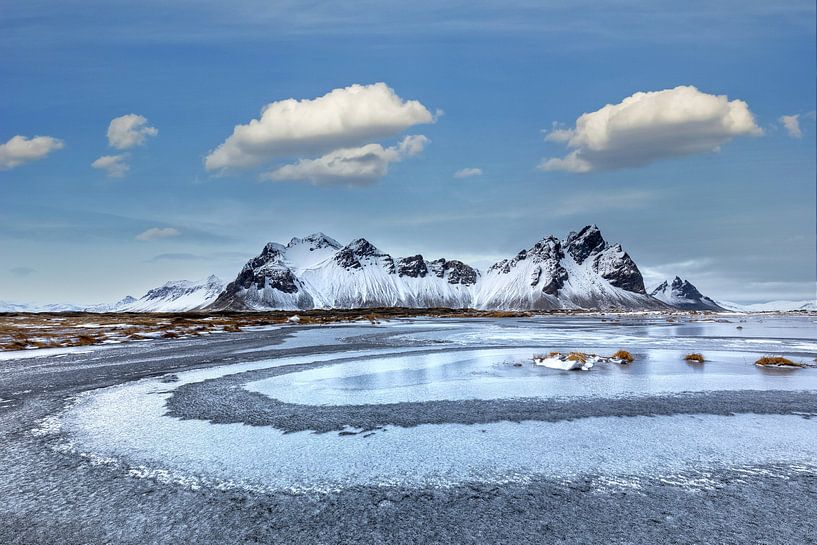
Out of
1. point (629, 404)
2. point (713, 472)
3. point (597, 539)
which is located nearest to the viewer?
point (597, 539)

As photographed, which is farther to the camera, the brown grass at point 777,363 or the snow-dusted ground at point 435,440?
the brown grass at point 777,363

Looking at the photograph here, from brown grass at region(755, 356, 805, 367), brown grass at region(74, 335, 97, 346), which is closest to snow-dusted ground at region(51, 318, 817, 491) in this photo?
brown grass at region(755, 356, 805, 367)

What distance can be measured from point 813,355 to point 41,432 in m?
42.6

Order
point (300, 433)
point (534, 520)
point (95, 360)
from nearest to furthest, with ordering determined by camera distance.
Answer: point (534, 520), point (300, 433), point (95, 360)

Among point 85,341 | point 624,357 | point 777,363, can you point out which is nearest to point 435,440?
point 624,357

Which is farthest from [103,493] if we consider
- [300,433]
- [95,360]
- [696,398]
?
[95,360]

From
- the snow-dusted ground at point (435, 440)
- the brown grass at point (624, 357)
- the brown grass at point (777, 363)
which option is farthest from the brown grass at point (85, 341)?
the brown grass at point (777, 363)

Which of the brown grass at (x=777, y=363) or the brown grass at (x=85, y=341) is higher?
the brown grass at (x=85, y=341)

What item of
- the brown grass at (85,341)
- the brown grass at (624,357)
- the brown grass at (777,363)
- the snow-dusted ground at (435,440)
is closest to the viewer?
the snow-dusted ground at (435,440)

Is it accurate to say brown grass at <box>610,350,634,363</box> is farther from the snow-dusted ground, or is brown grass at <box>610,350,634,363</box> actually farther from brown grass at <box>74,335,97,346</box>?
brown grass at <box>74,335,97,346</box>

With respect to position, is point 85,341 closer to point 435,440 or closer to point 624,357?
point 435,440

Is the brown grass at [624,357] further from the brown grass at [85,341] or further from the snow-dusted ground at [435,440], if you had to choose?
the brown grass at [85,341]

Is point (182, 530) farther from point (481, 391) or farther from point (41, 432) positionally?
point (481, 391)

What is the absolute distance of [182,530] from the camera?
7496 mm
